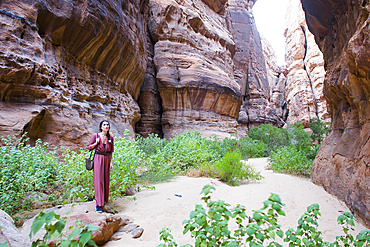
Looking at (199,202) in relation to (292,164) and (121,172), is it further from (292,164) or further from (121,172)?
(292,164)

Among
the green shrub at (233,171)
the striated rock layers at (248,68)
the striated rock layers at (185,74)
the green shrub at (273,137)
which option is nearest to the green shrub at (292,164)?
the green shrub at (233,171)

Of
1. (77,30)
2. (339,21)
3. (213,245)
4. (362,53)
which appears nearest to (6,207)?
(213,245)

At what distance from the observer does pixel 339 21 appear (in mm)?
4922

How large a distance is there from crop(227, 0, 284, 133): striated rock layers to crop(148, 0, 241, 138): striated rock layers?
880 centimetres

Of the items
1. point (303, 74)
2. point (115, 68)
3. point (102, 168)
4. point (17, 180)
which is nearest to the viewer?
point (17, 180)

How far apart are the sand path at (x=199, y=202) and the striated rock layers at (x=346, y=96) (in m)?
0.41

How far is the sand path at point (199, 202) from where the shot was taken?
3.03m

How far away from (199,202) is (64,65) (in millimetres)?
6830

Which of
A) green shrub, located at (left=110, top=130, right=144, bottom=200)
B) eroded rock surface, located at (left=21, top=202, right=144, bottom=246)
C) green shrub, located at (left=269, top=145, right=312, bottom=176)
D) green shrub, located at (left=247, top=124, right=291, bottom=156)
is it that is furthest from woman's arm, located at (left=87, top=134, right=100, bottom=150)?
green shrub, located at (left=247, top=124, right=291, bottom=156)

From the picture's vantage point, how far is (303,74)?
1180 inches

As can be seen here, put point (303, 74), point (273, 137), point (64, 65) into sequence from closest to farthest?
point (64, 65)
point (273, 137)
point (303, 74)

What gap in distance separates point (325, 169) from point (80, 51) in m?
9.36

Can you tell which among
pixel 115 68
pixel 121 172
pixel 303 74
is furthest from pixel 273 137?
A: pixel 303 74

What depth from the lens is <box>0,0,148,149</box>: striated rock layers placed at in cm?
525
